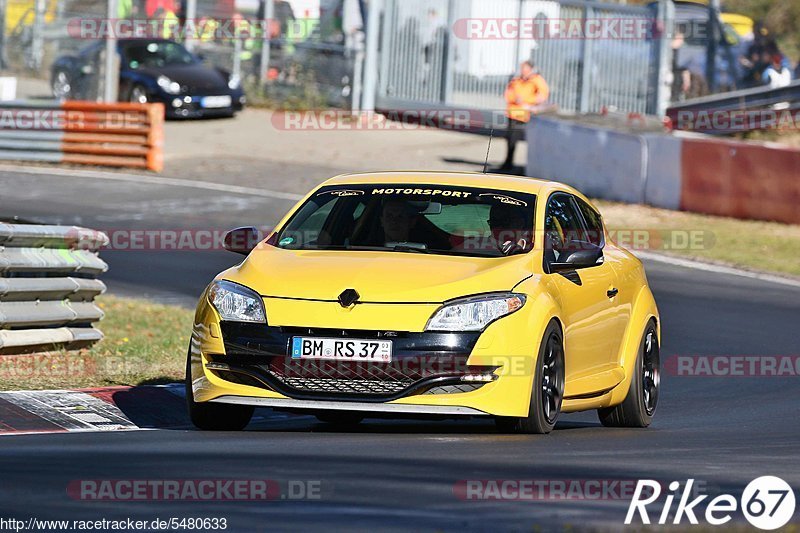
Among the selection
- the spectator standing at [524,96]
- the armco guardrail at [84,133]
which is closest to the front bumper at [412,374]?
the spectator standing at [524,96]

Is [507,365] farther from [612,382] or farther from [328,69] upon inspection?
[328,69]

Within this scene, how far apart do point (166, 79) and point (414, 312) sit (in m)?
25.7

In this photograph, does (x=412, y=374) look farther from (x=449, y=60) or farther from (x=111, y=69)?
(x=449, y=60)

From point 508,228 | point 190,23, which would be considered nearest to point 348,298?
point 508,228

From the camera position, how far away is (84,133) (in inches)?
1151

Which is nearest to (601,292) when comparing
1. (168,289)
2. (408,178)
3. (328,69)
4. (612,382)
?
(612,382)

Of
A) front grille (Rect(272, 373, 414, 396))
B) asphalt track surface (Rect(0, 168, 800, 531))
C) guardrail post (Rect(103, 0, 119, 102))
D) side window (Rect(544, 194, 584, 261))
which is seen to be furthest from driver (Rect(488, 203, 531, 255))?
guardrail post (Rect(103, 0, 119, 102))

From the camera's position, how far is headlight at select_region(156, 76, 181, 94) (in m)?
33.2

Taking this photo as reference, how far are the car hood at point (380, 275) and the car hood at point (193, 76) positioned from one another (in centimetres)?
2488

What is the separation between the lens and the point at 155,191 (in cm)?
2603

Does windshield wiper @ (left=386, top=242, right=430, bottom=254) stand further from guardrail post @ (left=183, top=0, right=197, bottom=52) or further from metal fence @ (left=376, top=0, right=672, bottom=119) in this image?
guardrail post @ (left=183, top=0, right=197, bottom=52)

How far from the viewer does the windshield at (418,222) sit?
30.2ft

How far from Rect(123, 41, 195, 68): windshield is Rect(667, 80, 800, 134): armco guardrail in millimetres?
10540

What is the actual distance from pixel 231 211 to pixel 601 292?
15.0 m
